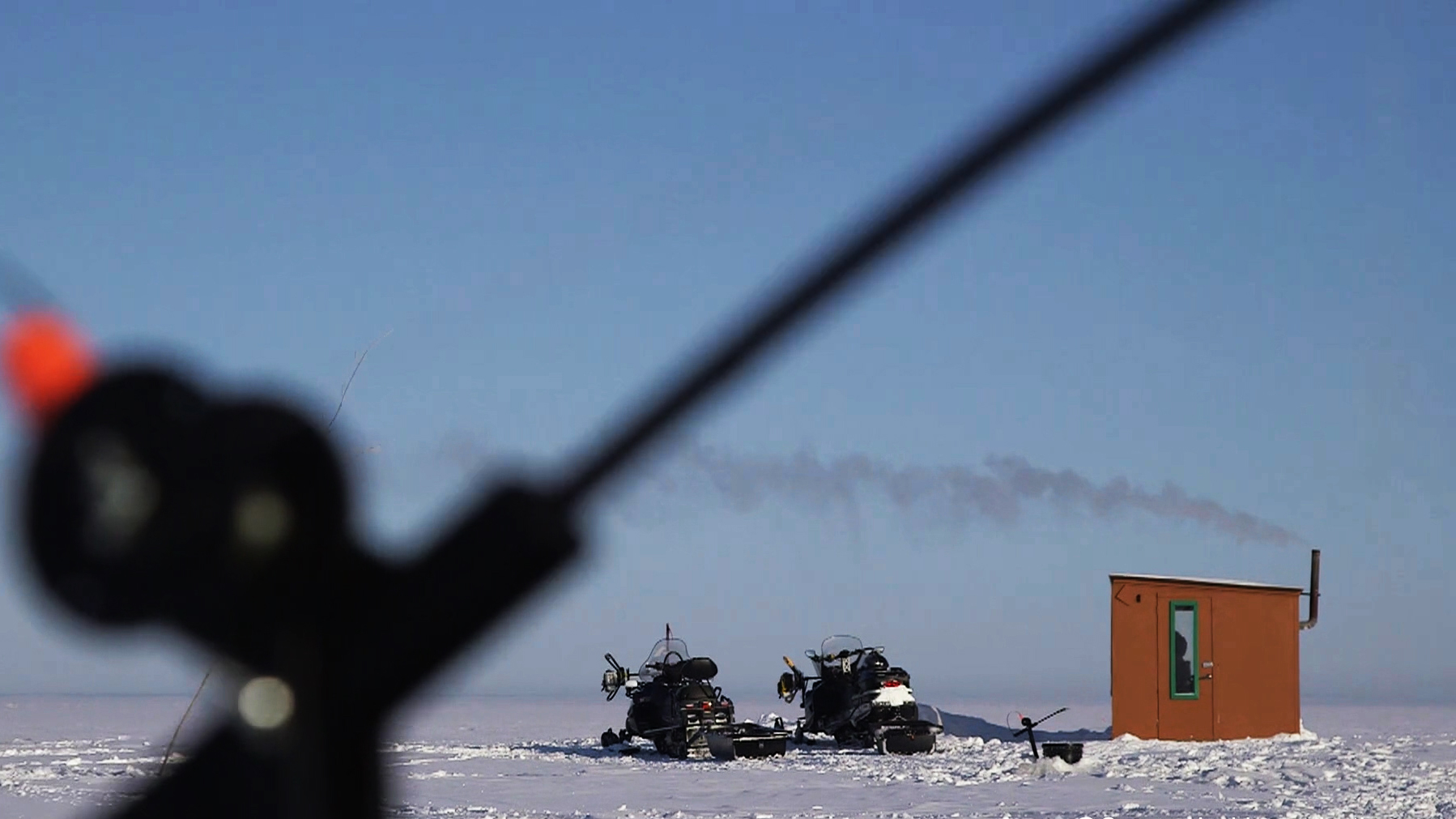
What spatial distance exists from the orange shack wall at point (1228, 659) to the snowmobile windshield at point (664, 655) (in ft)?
25.0

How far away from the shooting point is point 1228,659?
26062 millimetres

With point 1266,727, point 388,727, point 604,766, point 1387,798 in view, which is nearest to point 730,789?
point 604,766

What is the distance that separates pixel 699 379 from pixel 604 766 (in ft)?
77.3

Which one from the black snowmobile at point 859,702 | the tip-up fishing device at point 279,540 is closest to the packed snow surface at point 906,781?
the black snowmobile at point 859,702

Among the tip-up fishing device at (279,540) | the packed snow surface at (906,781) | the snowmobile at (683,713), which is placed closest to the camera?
the tip-up fishing device at (279,540)

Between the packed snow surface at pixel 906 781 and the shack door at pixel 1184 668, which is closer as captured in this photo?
the packed snow surface at pixel 906 781

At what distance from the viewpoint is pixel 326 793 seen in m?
0.76

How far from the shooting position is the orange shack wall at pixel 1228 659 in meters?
25.3

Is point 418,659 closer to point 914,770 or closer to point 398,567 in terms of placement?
point 398,567

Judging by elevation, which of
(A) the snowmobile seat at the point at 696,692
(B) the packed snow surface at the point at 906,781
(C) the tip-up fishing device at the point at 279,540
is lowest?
(B) the packed snow surface at the point at 906,781

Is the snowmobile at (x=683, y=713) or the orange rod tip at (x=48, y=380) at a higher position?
the orange rod tip at (x=48, y=380)

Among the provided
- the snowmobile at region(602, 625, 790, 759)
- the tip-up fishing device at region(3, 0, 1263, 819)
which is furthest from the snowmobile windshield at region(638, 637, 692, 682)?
the tip-up fishing device at region(3, 0, 1263, 819)

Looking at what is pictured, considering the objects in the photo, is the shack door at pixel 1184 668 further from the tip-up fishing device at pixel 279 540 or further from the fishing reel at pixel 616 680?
the tip-up fishing device at pixel 279 540

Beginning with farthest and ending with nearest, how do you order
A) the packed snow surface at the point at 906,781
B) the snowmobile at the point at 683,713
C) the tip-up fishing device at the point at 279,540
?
the snowmobile at the point at 683,713, the packed snow surface at the point at 906,781, the tip-up fishing device at the point at 279,540
